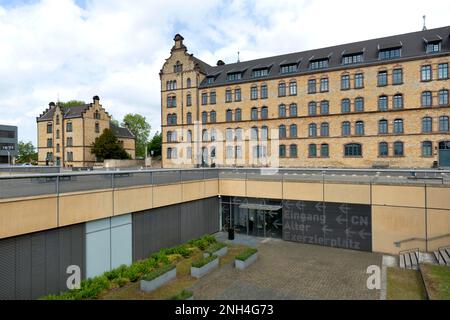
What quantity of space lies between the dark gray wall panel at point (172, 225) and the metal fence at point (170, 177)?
6.17ft

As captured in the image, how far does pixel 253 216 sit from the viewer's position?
2275cm

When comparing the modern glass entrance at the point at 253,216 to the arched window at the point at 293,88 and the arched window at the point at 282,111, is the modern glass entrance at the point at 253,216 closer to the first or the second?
the arched window at the point at 282,111

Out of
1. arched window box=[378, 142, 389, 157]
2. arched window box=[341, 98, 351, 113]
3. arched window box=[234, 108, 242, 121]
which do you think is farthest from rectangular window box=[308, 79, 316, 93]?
arched window box=[378, 142, 389, 157]

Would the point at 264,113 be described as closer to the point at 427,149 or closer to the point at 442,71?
the point at 427,149

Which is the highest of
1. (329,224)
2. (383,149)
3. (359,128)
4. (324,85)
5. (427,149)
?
(324,85)

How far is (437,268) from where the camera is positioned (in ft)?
46.1

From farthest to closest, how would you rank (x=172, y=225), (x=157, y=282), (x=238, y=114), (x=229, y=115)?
(x=229, y=115) < (x=238, y=114) < (x=172, y=225) < (x=157, y=282)

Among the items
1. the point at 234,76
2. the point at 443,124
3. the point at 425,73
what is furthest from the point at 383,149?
the point at 234,76

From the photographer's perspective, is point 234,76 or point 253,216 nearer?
point 253,216

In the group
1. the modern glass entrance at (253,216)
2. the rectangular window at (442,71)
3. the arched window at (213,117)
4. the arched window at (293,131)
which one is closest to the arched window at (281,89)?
the arched window at (293,131)

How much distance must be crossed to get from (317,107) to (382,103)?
817cm
